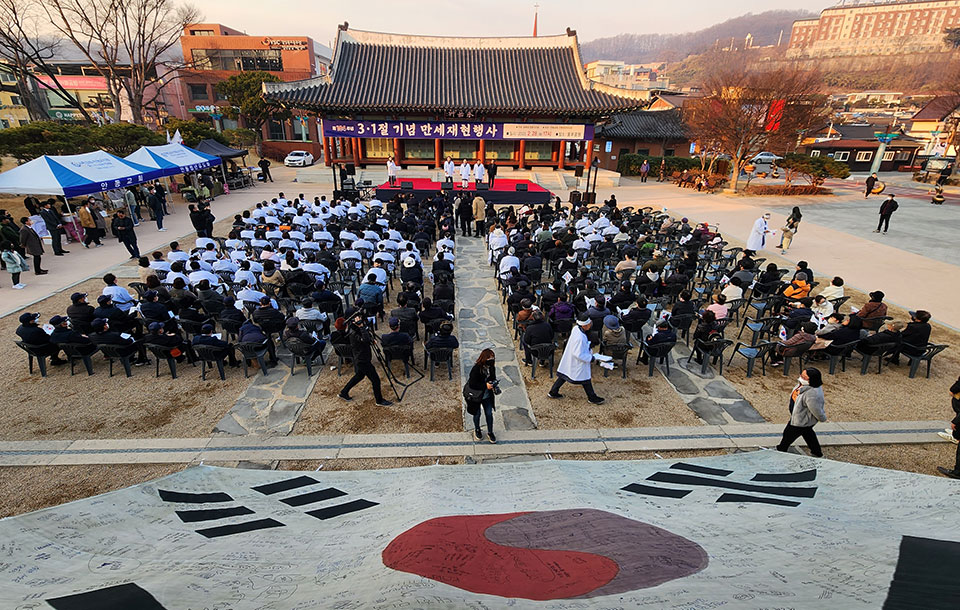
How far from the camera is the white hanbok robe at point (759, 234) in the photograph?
52.6ft

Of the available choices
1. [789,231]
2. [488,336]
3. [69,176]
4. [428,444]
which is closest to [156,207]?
[69,176]

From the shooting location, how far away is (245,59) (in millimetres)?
53625

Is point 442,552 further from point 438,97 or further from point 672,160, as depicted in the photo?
point 672,160

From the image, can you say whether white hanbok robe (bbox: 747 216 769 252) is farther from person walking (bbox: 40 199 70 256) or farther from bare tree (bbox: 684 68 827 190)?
person walking (bbox: 40 199 70 256)

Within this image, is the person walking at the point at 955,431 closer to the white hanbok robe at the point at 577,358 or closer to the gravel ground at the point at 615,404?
the gravel ground at the point at 615,404

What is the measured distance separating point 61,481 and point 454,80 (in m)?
31.9

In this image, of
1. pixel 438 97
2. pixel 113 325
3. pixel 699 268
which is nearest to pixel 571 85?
pixel 438 97

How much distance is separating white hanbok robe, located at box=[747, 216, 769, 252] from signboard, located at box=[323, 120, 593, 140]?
17108mm

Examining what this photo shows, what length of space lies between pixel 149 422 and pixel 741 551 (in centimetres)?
801

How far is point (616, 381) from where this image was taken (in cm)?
852

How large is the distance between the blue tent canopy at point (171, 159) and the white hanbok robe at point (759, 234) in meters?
23.3

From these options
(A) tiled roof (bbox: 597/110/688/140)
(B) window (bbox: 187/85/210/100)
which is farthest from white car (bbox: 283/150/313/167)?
(A) tiled roof (bbox: 597/110/688/140)

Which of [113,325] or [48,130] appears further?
[48,130]

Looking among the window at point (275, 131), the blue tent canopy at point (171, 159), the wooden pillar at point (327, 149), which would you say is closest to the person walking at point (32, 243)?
the blue tent canopy at point (171, 159)
